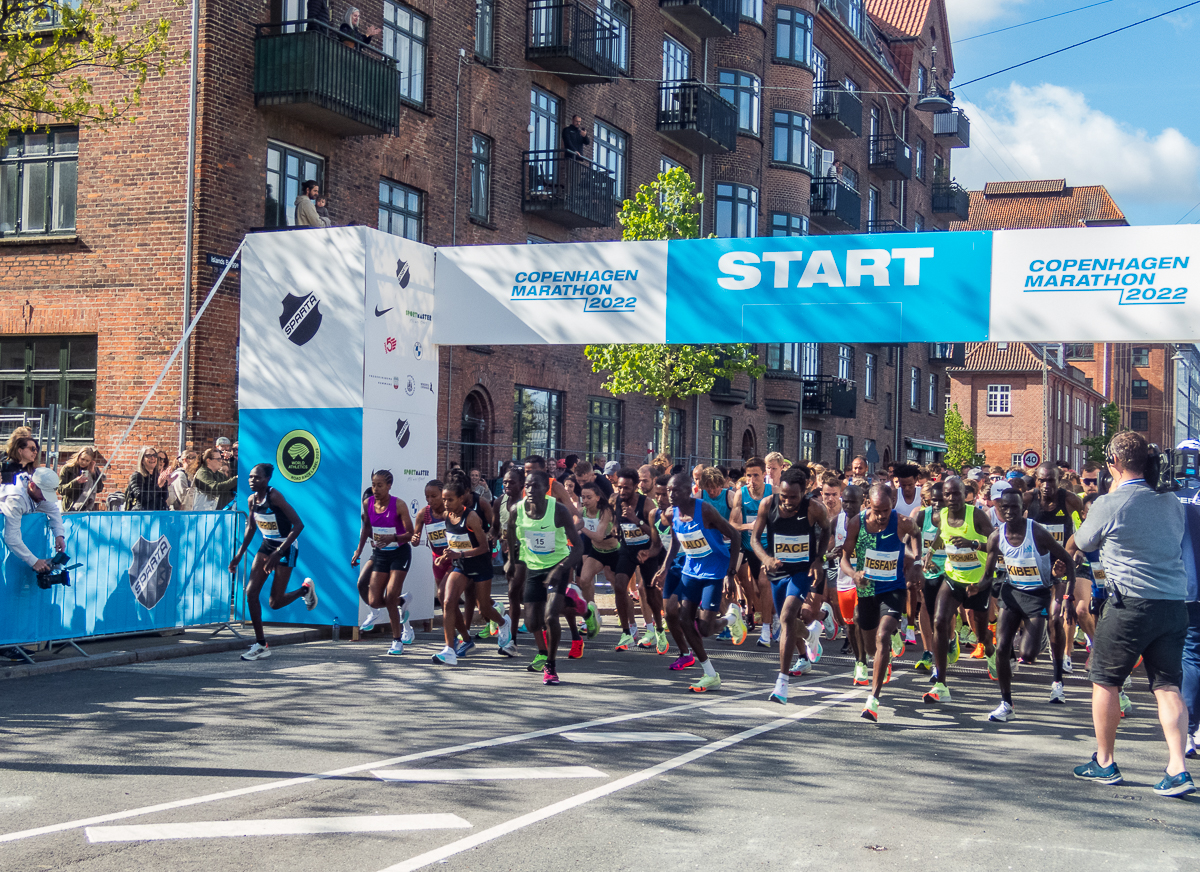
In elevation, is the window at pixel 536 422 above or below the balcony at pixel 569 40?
below

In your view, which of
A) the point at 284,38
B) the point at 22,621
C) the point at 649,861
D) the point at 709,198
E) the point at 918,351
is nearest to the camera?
the point at 649,861

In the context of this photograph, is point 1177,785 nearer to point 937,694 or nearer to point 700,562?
point 937,694

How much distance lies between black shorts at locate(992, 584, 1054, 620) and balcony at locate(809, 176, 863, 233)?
31224mm

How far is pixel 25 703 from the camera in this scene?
9.45m

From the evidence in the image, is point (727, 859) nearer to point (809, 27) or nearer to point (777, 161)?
point (777, 161)

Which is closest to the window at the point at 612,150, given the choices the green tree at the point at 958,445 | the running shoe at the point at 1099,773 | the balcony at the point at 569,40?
the balcony at the point at 569,40

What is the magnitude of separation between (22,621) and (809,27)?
32.9 meters

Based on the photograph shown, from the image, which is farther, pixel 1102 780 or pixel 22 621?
pixel 22 621

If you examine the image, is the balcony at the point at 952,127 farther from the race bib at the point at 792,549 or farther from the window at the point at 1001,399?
the race bib at the point at 792,549

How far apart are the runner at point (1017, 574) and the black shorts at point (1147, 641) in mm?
2299

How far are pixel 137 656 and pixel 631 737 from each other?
5.57 meters

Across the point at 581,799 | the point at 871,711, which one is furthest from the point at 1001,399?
the point at 581,799

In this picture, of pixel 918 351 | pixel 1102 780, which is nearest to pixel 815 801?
pixel 1102 780

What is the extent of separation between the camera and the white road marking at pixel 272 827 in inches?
228
